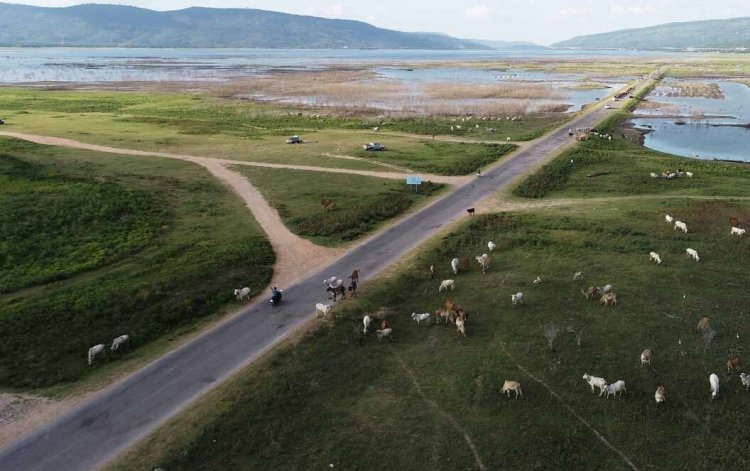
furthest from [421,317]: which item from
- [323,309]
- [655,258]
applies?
[655,258]

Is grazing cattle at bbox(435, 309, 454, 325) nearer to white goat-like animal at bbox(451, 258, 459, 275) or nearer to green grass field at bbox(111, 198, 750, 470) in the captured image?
green grass field at bbox(111, 198, 750, 470)

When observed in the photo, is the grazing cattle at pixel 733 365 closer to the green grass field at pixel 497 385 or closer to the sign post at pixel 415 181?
the green grass field at pixel 497 385

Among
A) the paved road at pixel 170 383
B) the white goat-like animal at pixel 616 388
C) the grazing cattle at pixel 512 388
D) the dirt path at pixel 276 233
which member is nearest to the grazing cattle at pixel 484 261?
the paved road at pixel 170 383

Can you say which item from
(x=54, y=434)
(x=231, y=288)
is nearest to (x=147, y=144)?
(x=231, y=288)

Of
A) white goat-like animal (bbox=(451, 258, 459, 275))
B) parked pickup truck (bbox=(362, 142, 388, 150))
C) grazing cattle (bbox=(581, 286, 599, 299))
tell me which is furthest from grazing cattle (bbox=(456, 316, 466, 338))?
parked pickup truck (bbox=(362, 142, 388, 150))

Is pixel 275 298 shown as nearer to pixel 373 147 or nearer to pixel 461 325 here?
pixel 461 325
